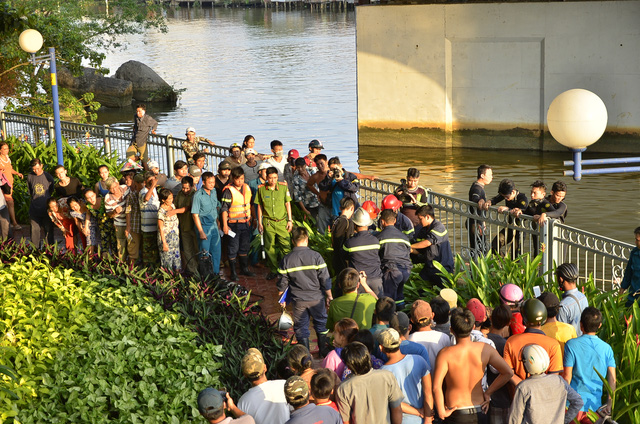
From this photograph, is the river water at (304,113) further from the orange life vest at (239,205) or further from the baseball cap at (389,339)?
the baseball cap at (389,339)

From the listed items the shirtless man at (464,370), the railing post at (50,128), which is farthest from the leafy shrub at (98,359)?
the railing post at (50,128)

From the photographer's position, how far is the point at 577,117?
5.86 meters

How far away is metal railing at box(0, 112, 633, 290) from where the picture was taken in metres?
9.67

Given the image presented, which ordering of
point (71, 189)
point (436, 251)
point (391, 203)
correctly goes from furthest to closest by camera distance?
point (71, 189) → point (391, 203) → point (436, 251)

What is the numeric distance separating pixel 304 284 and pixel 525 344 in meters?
2.68

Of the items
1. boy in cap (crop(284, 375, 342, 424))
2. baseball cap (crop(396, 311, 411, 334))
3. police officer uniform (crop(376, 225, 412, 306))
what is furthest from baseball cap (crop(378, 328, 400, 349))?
police officer uniform (crop(376, 225, 412, 306))

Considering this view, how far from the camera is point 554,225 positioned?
9.66m

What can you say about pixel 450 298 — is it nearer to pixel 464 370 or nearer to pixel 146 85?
pixel 464 370

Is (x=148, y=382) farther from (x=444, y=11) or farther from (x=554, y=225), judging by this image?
(x=444, y=11)

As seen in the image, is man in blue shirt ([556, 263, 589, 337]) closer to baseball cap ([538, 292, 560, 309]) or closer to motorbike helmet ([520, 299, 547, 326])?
baseball cap ([538, 292, 560, 309])

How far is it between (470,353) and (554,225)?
3882 mm

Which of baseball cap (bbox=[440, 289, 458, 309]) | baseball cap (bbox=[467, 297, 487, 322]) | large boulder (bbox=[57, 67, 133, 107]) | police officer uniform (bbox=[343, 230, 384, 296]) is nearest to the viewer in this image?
baseball cap (bbox=[467, 297, 487, 322])

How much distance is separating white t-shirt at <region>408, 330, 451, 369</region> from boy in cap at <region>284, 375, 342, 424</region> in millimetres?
1213

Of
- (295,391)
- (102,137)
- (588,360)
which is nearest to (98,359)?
(295,391)
